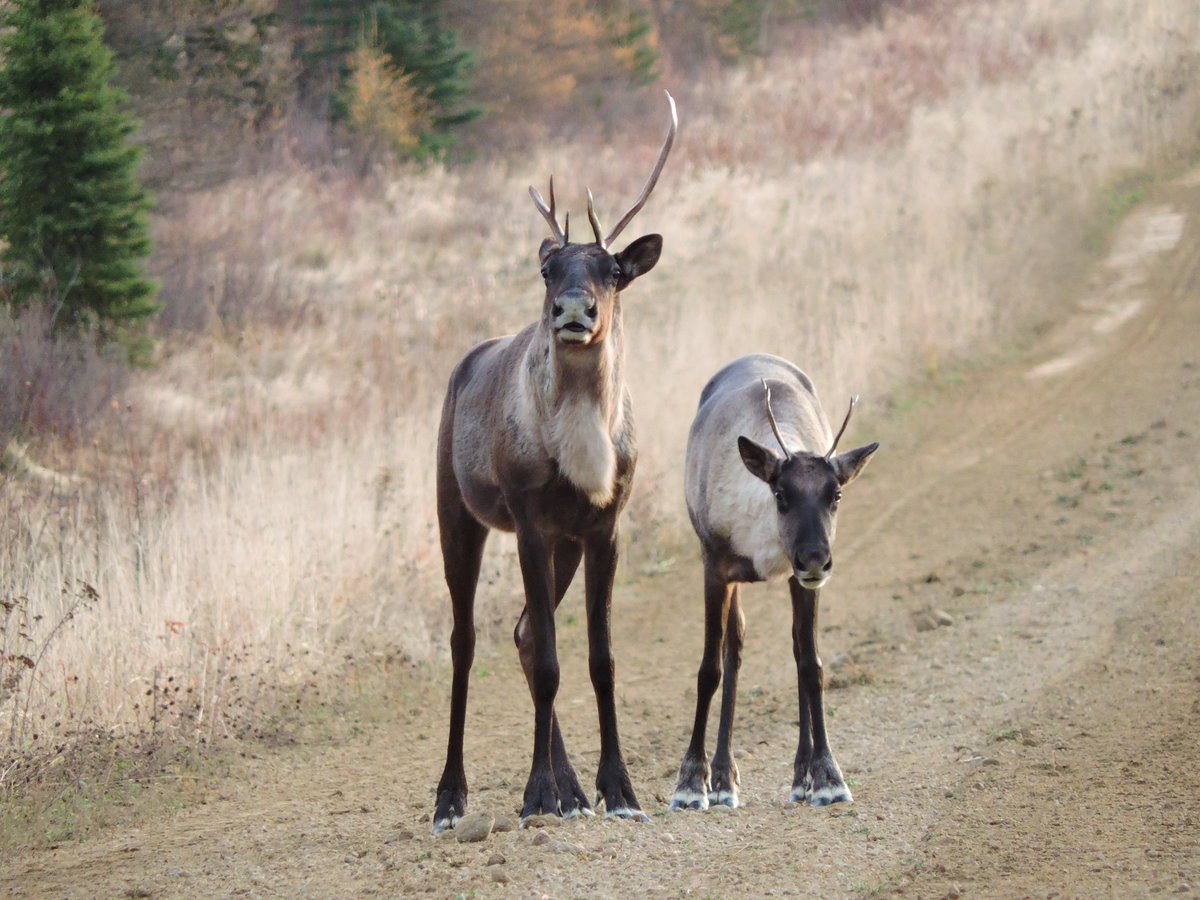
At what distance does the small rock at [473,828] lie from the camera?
6395 millimetres

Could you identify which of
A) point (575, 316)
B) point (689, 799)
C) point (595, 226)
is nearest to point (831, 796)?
point (689, 799)

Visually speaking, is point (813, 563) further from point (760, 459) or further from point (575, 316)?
point (575, 316)

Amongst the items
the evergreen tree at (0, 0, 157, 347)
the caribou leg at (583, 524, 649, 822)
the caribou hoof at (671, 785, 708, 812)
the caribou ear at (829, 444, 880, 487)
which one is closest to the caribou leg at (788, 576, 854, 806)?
the caribou hoof at (671, 785, 708, 812)

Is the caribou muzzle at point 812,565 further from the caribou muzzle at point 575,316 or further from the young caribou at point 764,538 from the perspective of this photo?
the caribou muzzle at point 575,316

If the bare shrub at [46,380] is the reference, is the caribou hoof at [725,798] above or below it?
below

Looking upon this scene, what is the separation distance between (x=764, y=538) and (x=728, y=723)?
102cm

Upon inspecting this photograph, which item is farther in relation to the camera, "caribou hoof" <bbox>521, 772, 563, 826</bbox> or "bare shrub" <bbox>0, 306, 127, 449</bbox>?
"bare shrub" <bbox>0, 306, 127, 449</bbox>

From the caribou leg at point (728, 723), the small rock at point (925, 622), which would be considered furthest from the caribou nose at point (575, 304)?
the small rock at point (925, 622)

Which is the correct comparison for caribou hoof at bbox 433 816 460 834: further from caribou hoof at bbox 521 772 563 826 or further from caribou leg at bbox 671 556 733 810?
caribou leg at bbox 671 556 733 810

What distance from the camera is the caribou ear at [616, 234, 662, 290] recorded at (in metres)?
6.79

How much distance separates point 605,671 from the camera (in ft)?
22.9

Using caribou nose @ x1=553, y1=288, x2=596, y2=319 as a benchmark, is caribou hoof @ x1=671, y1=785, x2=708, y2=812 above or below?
below

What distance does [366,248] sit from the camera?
22.4 metres

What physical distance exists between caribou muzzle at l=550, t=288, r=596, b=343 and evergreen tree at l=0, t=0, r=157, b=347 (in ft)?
25.5
